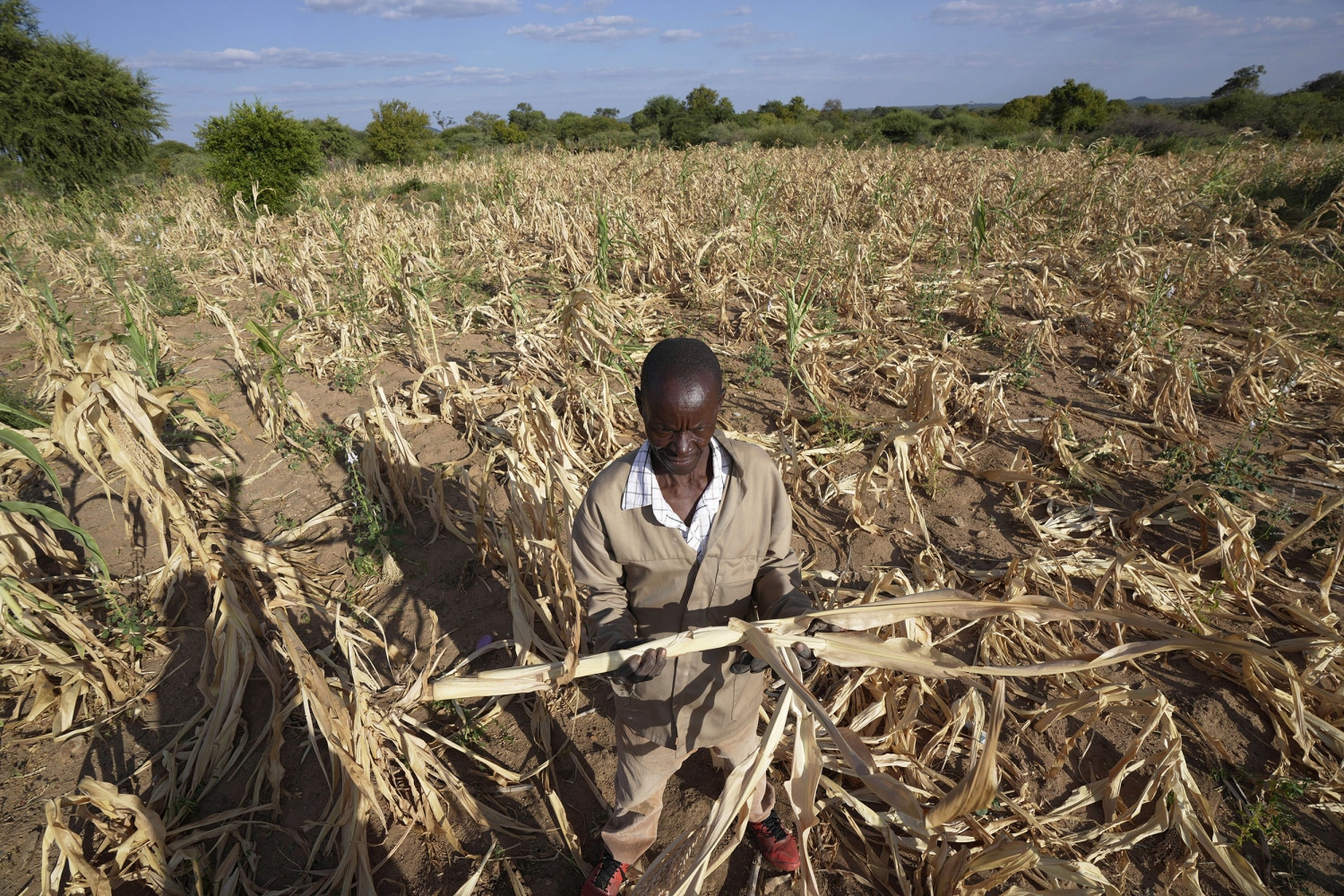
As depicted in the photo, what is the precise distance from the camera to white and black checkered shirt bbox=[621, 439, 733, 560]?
1500 millimetres

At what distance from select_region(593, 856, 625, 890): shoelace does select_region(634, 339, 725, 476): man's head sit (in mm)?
1484

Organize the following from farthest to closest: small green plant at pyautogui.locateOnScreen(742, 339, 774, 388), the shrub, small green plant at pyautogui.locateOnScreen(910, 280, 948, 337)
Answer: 1. the shrub
2. small green plant at pyautogui.locateOnScreen(910, 280, 948, 337)
3. small green plant at pyautogui.locateOnScreen(742, 339, 774, 388)

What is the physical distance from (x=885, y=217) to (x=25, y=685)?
8930mm

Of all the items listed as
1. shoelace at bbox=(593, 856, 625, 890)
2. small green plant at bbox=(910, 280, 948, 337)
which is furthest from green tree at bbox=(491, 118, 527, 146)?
shoelace at bbox=(593, 856, 625, 890)

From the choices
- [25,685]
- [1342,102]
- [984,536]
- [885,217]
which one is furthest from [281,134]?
[1342,102]

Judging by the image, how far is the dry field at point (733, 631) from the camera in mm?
1986

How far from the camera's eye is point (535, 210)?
9.08 metres

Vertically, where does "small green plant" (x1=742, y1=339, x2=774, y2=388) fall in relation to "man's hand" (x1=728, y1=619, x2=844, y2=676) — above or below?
below

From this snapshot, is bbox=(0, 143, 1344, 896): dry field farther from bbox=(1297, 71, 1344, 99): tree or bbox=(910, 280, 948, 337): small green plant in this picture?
bbox=(1297, 71, 1344, 99): tree

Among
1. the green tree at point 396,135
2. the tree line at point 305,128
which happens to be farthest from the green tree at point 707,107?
the green tree at point 396,135

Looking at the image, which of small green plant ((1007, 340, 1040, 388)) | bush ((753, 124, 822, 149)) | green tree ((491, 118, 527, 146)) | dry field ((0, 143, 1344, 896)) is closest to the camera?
dry field ((0, 143, 1344, 896))

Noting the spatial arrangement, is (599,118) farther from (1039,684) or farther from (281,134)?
(1039,684)

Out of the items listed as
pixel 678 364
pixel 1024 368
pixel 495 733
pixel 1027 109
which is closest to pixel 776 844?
pixel 495 733

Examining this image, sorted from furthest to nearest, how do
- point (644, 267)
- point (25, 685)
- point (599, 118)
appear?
point (599, 118) → point (644, 267) → point (25, 685)
